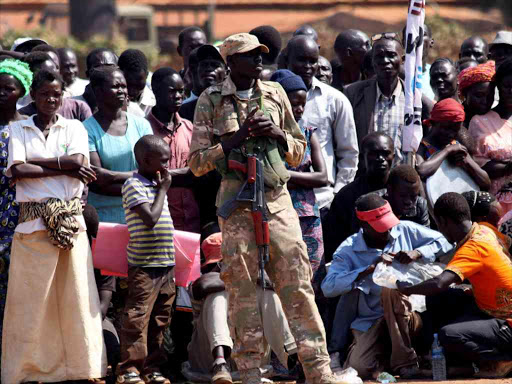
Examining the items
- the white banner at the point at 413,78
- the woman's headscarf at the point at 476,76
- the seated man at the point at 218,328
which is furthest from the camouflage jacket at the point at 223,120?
the woman's headscarf at the point at 476,76

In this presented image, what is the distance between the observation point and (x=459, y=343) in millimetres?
7855

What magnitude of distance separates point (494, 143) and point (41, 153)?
4074mm

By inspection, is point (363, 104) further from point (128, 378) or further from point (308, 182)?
point (128, 378)

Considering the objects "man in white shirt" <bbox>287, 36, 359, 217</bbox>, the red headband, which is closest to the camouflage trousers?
"man in white shirt" <bbox>287, 36, 359, 217</bbox>

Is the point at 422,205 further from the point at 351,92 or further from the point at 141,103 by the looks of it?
the point at 141,103

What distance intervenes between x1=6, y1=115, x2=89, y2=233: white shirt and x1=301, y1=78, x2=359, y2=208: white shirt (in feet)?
7.67

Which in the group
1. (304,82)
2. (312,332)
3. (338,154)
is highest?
(304,82)

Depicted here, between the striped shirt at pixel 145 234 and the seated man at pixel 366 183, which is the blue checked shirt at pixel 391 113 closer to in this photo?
the seated man at pixel 366 183

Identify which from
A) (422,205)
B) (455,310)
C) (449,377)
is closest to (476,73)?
(422,205)

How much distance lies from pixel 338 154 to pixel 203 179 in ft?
4.44

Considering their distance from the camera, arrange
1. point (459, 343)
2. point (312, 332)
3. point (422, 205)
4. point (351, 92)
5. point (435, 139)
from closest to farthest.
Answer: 1. point (312, 332)
2. point (459, 343)
3. point (422, 205)
4. point (435, 139)
5. point (351, 92)

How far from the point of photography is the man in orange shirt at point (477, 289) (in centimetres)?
777

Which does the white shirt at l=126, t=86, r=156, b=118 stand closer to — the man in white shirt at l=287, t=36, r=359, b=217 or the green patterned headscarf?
the man in white shirt at l=287, t=36, r=359, b=217

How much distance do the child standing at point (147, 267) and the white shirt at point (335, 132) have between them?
5.96ft
